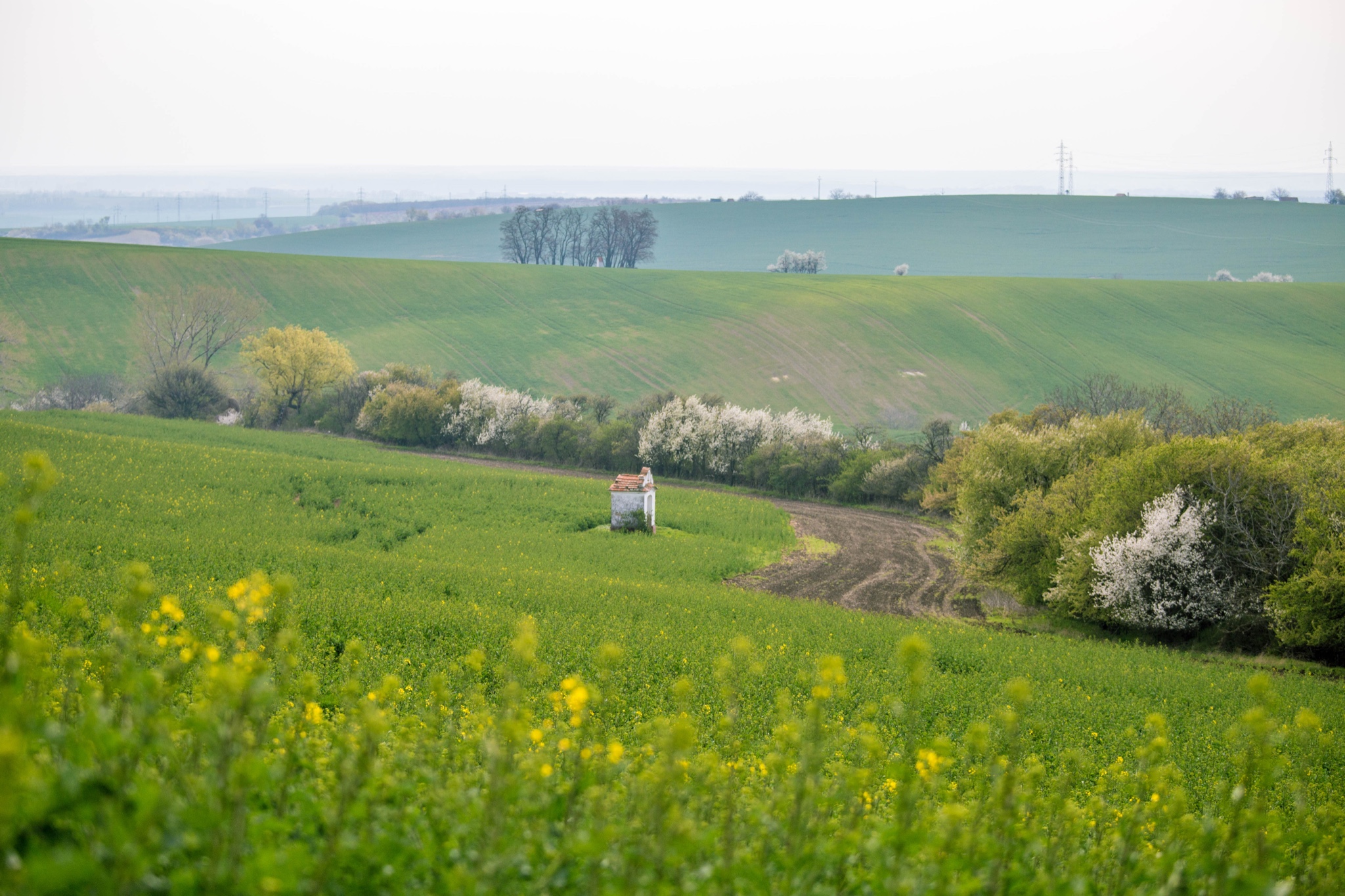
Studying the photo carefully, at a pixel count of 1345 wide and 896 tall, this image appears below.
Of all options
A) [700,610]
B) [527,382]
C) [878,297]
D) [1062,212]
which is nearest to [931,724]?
[700,610]

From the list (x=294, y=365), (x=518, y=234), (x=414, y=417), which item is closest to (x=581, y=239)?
(x=518, y=234)

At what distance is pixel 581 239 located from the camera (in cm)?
15212

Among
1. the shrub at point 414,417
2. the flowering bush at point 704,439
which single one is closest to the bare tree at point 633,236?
the shrub at point 414,417

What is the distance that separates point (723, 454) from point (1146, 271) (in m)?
124

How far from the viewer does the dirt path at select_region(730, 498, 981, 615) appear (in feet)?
119

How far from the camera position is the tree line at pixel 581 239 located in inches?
5837

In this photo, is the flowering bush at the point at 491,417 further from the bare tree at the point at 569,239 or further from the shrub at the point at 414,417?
the bare tree at the point at 569,239

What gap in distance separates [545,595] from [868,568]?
20225 millimetres

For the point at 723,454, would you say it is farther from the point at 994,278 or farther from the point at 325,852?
the point at 994,278

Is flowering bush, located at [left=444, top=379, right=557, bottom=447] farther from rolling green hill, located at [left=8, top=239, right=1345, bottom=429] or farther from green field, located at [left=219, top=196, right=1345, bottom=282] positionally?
green field, located at [left=219, top=196, right=1345, bottom=282]

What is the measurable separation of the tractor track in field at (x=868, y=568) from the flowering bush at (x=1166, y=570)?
5960 mm

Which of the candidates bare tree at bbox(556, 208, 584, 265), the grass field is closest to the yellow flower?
the grass field

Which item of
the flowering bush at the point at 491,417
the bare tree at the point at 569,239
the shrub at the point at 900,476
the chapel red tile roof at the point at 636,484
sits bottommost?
the shrub at the point at 900,476

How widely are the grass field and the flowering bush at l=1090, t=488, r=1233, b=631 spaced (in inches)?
75.5
